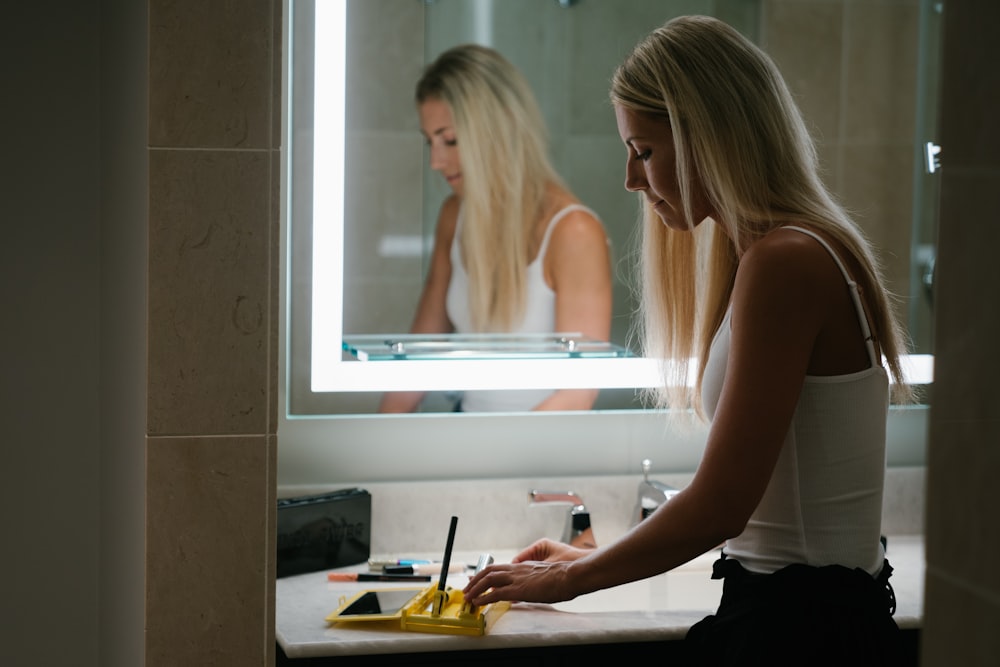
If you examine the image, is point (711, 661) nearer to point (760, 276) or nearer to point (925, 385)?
point (760, 276)

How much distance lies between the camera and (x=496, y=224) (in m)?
1.96

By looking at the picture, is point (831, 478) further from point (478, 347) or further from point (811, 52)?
point (811, 52)

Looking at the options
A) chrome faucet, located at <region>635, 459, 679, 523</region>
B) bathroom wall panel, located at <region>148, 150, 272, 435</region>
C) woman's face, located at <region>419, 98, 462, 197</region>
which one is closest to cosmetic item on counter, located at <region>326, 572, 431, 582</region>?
chrome faucet, located at <region>635, 459, 679, 523</region>

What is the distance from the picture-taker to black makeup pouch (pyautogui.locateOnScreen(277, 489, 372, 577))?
1.76 m

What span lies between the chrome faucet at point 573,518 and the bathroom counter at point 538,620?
10 cm

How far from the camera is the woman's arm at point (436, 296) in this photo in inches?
76.4

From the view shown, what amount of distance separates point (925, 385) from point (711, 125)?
107cm

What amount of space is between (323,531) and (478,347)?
433mm

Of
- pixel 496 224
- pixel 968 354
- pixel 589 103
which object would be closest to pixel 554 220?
pixel 496 224

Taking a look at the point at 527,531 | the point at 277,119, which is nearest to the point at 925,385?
the point at 527,531

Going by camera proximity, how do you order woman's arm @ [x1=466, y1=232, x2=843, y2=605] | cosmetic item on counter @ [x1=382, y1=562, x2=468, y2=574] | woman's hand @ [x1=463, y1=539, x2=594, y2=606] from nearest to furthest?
woman's arm @ [x1=466, y1=232, x2=843, y2=605] < woman's hand @ [x1=463, y1=539, x2=594, y2=606] < cosmetic item on counter @ [x1=382, y1=562, x2=468, y2=574]

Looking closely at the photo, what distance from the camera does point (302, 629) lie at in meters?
1.49

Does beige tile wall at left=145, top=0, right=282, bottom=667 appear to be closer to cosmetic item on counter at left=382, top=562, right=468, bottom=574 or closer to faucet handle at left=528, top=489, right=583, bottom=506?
cosmetic item on counter at left=382, top=562, right=468, bottom=574

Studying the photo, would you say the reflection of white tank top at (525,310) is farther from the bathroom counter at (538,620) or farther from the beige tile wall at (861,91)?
the beige tile wall at (861,91)
